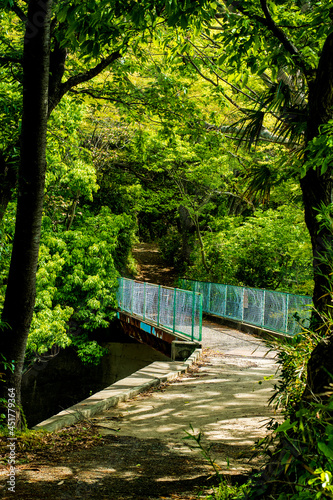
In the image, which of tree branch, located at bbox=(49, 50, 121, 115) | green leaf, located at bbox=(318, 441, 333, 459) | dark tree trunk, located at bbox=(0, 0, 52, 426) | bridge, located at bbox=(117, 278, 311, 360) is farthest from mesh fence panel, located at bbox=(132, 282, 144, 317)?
green leaf, located at bbox=(318, 441, 333, 459)

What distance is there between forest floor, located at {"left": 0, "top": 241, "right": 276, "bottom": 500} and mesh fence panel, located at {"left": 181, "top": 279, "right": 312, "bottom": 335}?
5.27m

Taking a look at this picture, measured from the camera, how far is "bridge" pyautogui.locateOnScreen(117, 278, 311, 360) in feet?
42.9

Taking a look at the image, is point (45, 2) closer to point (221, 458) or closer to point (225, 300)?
point (221, 458)

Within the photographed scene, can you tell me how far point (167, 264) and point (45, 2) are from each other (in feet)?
98.3

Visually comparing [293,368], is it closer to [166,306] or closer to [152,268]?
[166,306]

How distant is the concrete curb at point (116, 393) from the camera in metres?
5.71

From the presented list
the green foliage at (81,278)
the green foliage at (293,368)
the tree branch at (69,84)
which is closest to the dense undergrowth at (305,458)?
the green foliage at (293,368)

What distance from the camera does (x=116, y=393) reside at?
736cm

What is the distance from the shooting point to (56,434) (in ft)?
17.3

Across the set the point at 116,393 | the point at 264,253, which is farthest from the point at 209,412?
the point at 264,253

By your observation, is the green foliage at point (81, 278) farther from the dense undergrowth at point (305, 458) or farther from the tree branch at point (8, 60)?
the dense undergrowth at point (305, 458)

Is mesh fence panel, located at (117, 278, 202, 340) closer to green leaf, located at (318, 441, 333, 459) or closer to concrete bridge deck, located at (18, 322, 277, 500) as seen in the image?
concrete bridge deck, located at (18, 322, 277, 500)

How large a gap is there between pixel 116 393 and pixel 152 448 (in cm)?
247

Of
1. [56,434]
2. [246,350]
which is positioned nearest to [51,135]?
[56,434]
